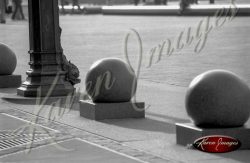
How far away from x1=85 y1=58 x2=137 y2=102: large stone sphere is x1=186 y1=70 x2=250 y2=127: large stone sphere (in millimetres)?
2599

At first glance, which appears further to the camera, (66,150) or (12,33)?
(12,33)

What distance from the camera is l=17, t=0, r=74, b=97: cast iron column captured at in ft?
48.0

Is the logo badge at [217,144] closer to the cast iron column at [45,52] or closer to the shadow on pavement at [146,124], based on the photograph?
the shadow on pavement at [146,124]

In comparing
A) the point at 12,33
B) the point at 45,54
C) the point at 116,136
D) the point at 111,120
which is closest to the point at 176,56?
the point at 45,54

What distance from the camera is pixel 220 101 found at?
9.14m

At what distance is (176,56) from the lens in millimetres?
22375

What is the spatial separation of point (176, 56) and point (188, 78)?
571 cm

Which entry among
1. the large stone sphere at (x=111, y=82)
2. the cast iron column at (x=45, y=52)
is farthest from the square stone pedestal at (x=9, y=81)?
the large stone sphere at (x=111, y=82)

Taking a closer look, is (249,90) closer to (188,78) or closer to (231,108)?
(231,108)

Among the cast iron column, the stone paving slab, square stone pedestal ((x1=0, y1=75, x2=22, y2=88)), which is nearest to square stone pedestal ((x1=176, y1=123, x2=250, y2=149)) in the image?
the stone paving slab

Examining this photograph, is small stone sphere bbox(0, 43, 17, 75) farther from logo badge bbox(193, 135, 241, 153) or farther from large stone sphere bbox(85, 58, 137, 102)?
logo badge bbox(193, 135, 241, 153)

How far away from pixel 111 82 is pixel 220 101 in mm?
2922

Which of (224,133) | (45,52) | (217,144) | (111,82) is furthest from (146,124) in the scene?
(45,52)

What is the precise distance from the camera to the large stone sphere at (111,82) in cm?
1177
